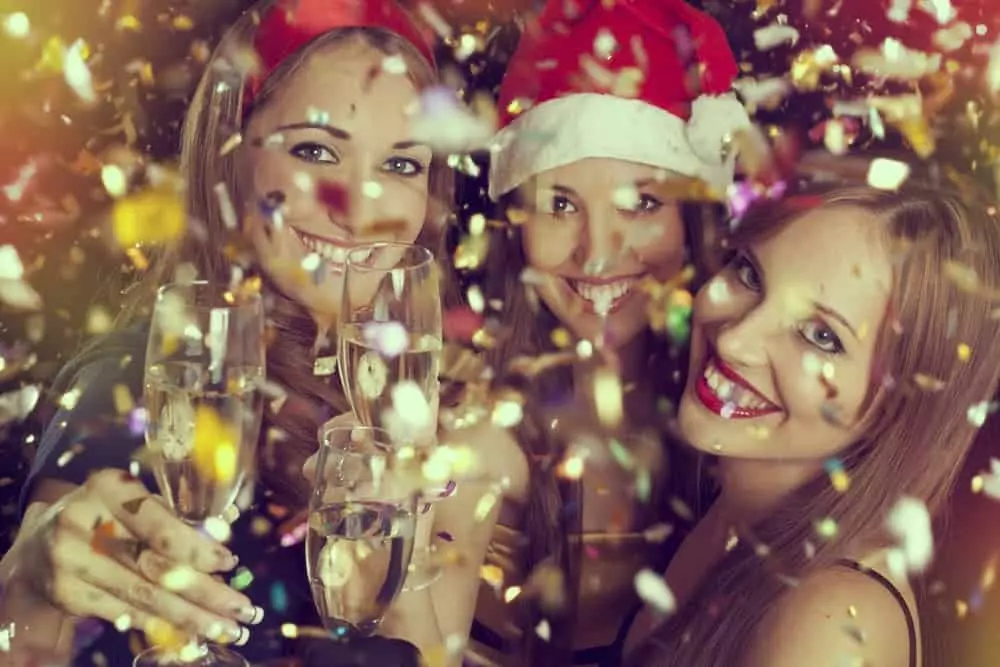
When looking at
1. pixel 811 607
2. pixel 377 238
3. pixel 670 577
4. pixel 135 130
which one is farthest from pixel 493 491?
pixel 135 130

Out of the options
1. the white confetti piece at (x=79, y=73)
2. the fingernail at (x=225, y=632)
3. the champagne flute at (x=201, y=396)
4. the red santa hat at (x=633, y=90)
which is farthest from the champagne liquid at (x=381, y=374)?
the white confetti piece at (x=79, y=73)

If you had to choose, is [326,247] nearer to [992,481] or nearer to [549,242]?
[549,242]

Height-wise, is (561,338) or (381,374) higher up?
(381,374)

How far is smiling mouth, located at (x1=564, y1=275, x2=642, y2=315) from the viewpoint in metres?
1.38

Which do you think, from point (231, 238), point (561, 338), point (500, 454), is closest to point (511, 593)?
point (500, 454)

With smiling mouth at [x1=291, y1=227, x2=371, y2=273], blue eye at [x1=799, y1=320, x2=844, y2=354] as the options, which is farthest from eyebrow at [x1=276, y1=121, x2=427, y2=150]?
blue eye at [x1=799, y1=320, x2=844, y2=354]

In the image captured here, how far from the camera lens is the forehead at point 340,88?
1307mm

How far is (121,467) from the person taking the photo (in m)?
1.18

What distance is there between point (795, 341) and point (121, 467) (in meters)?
0.67

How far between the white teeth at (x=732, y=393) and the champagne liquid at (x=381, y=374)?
28 centimetres

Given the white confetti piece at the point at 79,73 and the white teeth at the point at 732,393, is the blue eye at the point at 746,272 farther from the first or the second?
the white confetti piece at the point at 79,73

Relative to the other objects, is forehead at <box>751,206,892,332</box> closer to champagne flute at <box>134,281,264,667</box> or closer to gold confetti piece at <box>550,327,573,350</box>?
gold confetti piece at <box>550,327,573,350</box>

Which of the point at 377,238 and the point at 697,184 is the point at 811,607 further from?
the point at 377,238

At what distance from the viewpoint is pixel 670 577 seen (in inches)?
54.8
